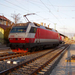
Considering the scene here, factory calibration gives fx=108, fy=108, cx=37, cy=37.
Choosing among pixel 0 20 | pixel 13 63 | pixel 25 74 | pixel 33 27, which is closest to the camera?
pixel 25 74

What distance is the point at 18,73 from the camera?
5.22m

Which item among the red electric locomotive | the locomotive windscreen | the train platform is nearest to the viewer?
the train platform

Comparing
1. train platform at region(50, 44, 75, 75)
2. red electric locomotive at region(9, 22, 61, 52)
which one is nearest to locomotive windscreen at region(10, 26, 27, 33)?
red electric locomotive at region(9, 22, 61, 52)

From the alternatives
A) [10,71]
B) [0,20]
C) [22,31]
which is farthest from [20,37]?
[0,20]

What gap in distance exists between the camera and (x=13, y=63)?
684 centimetres

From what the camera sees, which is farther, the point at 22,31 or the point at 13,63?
the point at 22,31

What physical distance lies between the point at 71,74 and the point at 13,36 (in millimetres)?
7740

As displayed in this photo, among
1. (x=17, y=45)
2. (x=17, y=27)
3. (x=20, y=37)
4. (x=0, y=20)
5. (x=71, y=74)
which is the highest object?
(x=0, y=20)

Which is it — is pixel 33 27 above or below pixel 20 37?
above

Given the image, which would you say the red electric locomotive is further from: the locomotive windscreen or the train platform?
the train platform

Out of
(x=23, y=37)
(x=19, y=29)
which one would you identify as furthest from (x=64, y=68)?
(x=19, y=29)

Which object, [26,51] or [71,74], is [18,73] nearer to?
[71,74]

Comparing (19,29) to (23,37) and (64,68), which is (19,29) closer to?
(23,37)

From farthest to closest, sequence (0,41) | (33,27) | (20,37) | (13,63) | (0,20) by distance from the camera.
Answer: (0,20) < (0,41) < (33,27) < (20,37) < (13,63)
